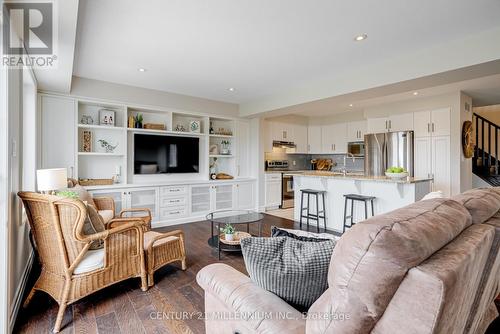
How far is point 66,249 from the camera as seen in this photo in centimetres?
195

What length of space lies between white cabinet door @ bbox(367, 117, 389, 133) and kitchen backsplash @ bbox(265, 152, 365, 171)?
3.64ft

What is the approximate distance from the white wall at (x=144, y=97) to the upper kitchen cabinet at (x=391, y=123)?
10.4 ft

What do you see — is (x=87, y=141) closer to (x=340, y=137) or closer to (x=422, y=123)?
(x=340, y=137)

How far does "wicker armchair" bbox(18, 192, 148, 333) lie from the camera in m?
1.87

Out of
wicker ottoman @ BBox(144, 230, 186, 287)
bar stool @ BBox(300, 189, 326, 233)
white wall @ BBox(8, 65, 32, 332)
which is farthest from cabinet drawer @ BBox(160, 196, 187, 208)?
white wall @ BBox(8, 65, 32, 332)

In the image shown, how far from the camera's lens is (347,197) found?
3.98 m

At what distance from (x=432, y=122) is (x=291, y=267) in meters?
5.33

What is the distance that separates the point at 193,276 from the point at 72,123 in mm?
3029

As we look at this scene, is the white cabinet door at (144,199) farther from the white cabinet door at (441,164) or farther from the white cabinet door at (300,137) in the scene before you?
the white cabinet door at (441,164)

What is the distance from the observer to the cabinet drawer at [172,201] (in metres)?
4.64

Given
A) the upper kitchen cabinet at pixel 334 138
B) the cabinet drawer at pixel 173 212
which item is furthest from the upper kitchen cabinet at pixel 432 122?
the cabinet drawer at pixel 173 212

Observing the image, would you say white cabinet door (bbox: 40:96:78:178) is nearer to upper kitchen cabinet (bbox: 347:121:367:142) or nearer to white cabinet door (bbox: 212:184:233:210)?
white cabinet door (bbox: 212:184:233:210)

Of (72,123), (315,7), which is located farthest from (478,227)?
(72,123)

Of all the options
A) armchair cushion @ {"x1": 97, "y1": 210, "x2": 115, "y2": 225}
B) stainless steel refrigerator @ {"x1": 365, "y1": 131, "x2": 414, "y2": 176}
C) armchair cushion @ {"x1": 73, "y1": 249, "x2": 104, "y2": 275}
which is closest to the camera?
armchair cushion @ {"x1": 73, "y1": 249, "x2": 104, "y2": 275}
